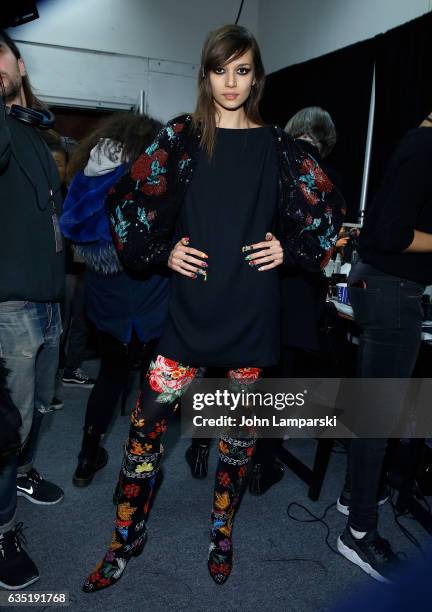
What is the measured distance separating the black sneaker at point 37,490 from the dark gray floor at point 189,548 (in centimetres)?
3

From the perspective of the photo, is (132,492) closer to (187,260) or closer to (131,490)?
(131,490)

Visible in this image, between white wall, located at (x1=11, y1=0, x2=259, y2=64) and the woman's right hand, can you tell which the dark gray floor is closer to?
the woman's right hand

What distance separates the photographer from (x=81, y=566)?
1606 millimetres

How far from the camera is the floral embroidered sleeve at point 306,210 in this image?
1.44m

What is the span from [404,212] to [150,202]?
2.36 ft

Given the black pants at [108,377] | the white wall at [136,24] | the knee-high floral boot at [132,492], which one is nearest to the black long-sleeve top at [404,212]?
the knee-high floral boot at [132,492]

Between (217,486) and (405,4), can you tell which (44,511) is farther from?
(405,4)

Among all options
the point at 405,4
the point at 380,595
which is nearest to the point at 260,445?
the point at 380,595

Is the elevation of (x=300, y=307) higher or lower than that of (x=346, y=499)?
higher

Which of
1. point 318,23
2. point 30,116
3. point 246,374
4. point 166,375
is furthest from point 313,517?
point 318,23

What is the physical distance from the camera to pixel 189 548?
1732 millimetres

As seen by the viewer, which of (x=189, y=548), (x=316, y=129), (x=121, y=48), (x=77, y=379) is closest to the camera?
(x=189, y=548)

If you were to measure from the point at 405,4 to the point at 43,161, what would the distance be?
287 centimetres

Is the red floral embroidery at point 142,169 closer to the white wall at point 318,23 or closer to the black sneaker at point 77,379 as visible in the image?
the black sneaker at point 77,379
